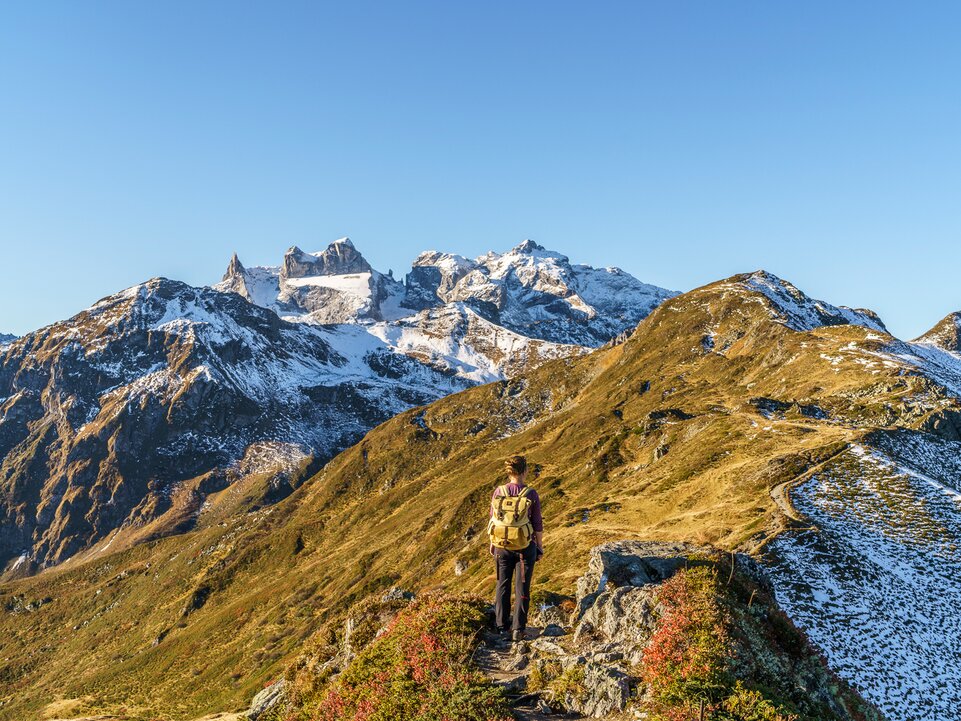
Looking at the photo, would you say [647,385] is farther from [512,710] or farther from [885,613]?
[512,710]

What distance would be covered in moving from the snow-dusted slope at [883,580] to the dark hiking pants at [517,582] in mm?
16172

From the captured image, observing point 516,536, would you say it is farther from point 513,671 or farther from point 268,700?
point 268,700

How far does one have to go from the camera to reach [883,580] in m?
34.0

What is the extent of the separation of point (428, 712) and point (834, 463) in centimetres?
5266

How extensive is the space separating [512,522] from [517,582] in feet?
7.33

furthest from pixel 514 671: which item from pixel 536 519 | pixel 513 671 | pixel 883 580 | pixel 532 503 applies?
pixel 883 580

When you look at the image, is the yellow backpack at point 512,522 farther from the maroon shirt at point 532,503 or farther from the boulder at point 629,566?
the boulder at point 629,566

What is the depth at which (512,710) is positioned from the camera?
554 inches

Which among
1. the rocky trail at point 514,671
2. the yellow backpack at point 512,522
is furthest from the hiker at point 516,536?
the rocky trail at point 514,671

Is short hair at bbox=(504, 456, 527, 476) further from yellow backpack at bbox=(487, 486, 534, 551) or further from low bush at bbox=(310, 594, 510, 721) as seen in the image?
low bush at bbox=(310, 594, 510, 721)

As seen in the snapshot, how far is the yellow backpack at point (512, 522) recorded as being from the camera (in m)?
16.6

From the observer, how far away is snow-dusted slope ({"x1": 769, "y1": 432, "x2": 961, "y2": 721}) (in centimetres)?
2625

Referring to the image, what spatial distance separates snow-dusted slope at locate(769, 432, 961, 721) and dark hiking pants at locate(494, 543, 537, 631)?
1617 cm

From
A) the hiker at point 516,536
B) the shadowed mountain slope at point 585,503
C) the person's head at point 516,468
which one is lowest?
the shadowed mountain slope at point 585,503
